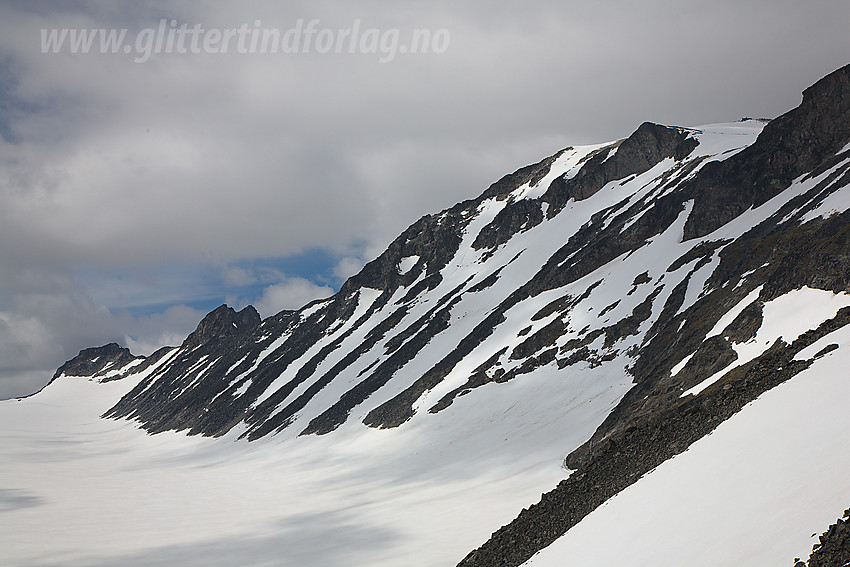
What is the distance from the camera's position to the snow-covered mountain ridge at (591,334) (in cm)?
2391

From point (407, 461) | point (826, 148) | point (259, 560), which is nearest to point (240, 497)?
point (407, 461)

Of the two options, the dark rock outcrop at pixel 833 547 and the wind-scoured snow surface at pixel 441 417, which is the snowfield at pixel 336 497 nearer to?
the wind-scoured snow surface at pixel 441 417

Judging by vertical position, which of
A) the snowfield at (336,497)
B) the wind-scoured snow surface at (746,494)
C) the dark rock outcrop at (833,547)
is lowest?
the dark rock outcrop at (833,547)

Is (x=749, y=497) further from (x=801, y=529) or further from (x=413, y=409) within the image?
(x=413, y=409)

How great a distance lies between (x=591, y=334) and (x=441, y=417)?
19.1 metres

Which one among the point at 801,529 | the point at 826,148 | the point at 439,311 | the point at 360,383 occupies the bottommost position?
the point at 801,529

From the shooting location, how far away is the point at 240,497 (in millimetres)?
58906

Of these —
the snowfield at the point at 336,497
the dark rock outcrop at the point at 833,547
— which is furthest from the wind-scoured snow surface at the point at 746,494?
the snowfield at the point at 336,497

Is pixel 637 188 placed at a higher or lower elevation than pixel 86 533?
higher

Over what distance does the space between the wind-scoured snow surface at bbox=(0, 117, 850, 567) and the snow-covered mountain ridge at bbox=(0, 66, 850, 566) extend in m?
0.38

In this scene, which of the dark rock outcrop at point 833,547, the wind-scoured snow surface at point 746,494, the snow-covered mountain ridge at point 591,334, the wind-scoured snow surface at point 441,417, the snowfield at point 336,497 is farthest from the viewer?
the snowfield at point 336,497

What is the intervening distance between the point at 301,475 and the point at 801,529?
204 ft

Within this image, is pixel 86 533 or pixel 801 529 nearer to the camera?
pixel 801 529

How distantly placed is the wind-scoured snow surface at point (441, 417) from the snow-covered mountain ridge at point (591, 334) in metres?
0.38
